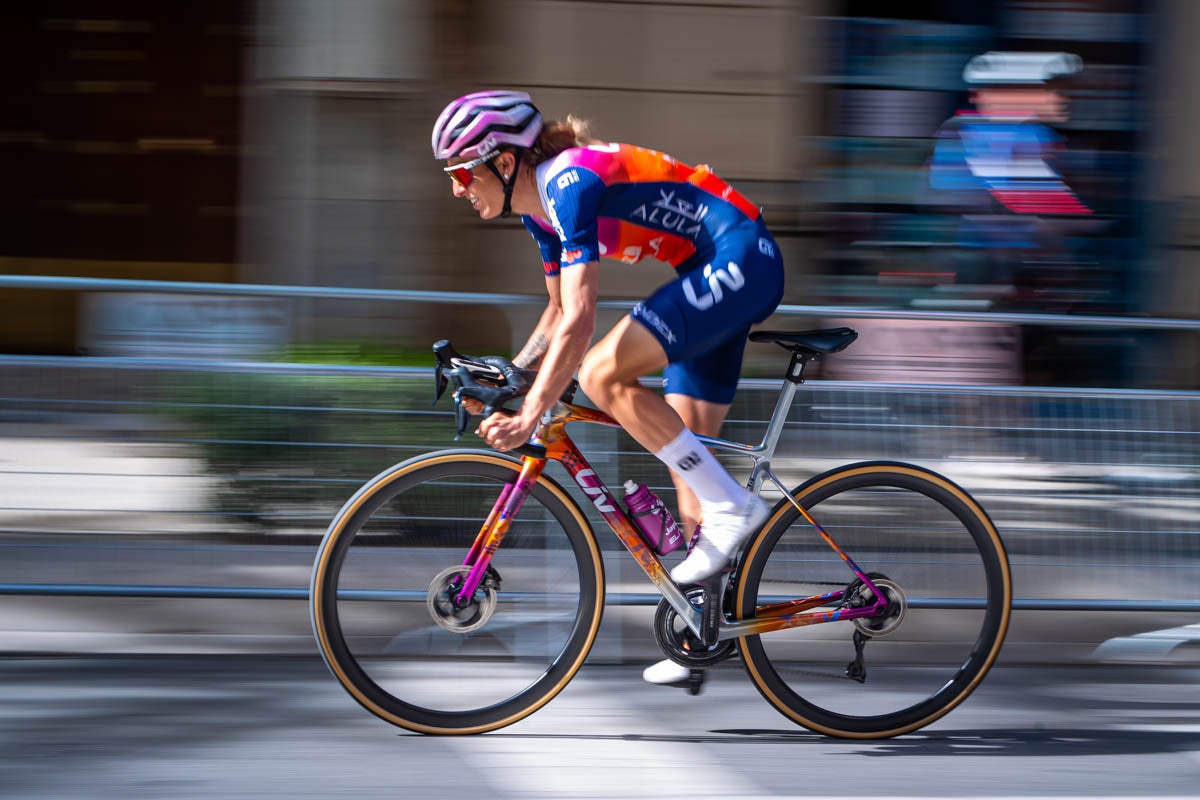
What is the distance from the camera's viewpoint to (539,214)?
367 cm

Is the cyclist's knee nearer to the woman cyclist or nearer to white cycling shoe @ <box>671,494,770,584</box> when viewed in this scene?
the woman cyclist

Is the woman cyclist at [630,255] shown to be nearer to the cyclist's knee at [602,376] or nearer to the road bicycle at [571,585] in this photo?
the cyclist's knee at [602,376]

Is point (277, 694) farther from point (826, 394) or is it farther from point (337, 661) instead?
point (826, 394)

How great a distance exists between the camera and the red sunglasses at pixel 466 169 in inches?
138

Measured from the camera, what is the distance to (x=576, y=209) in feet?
11.1

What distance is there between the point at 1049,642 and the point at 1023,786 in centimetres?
127

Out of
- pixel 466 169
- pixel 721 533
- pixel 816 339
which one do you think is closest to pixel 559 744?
pixel 721 533

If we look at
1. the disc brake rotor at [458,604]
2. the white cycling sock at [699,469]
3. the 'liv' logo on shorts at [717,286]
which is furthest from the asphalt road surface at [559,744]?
the 'liv' logo on shorts at [717,286]

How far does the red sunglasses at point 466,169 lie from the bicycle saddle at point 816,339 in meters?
0.90

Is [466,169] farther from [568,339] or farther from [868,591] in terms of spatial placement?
[868,591]

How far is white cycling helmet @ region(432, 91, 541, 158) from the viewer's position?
3.45 meters

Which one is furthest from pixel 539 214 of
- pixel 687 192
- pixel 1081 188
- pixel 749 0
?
pixel 1081 188

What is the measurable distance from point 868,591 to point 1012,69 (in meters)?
4.80

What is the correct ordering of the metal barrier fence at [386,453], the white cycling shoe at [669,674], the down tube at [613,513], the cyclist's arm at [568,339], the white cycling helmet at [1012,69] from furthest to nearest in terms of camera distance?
the white cycling helmet at [1012,69]
the metal barrier fence at [386,453]
the white cycling shoe at [669,674]
the down tube at [613,513]
the cyclist's arm at [568,339]
